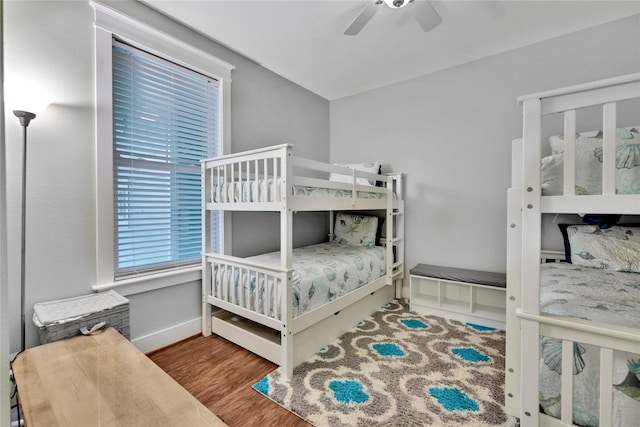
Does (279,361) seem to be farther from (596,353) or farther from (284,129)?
(284,129)

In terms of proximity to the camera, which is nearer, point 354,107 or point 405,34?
point 405,34

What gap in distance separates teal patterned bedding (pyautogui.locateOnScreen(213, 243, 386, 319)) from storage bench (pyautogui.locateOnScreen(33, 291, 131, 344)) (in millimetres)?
666

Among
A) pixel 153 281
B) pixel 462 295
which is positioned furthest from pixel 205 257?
pixel 462 295

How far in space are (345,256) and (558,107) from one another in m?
1.85

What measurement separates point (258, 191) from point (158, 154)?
898 millimetres

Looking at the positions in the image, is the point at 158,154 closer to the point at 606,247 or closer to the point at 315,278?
the point at 315,278

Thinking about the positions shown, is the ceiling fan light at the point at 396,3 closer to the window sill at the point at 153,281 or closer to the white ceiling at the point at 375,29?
the white ceiling at the point at 375,29

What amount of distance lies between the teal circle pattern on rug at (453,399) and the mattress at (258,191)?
142 centimetres

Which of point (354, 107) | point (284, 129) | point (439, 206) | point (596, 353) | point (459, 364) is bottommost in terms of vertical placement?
point (459, 364)

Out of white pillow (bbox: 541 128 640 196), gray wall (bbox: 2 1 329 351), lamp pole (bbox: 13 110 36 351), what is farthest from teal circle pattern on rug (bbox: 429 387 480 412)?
lamp pole (bbox: 13 110 36 351)

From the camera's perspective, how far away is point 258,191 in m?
1.86

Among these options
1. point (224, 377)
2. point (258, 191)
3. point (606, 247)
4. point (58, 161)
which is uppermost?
point (58, 161)

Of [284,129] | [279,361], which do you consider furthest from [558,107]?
[284,129]

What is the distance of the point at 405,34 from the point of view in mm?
2312
